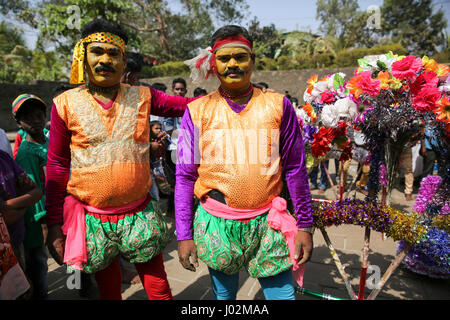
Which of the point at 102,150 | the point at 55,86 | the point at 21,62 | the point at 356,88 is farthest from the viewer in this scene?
the point at 21,62

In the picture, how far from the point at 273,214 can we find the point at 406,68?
125 centimetres

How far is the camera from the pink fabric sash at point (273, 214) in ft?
5.40

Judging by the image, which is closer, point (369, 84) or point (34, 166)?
point (369, 84)

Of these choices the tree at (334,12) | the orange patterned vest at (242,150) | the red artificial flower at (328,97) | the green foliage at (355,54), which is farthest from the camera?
the tree at (334,12)

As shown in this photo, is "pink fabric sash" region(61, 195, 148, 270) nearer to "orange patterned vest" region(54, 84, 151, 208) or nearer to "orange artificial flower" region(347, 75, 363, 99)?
"orange patterned vest" region(54, 84, 151, 208)

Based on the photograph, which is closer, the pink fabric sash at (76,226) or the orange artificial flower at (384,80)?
the pink fabric sash at (76,226)

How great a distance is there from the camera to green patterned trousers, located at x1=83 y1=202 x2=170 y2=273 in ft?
5.86

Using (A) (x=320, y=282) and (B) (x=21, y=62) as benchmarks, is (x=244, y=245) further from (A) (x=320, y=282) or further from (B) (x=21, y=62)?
(B) (x=21, y=62)

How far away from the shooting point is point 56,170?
73.1 inches

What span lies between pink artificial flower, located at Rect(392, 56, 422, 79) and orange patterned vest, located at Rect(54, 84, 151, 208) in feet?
5.49

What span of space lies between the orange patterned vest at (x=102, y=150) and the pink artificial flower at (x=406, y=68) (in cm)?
167

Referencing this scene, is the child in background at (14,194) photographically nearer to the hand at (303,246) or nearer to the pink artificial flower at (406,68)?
the hand at (303,246)

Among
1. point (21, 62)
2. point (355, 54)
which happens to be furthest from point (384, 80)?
point (21, 62)

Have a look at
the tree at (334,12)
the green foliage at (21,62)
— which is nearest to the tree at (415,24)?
the tree at (334,12)
